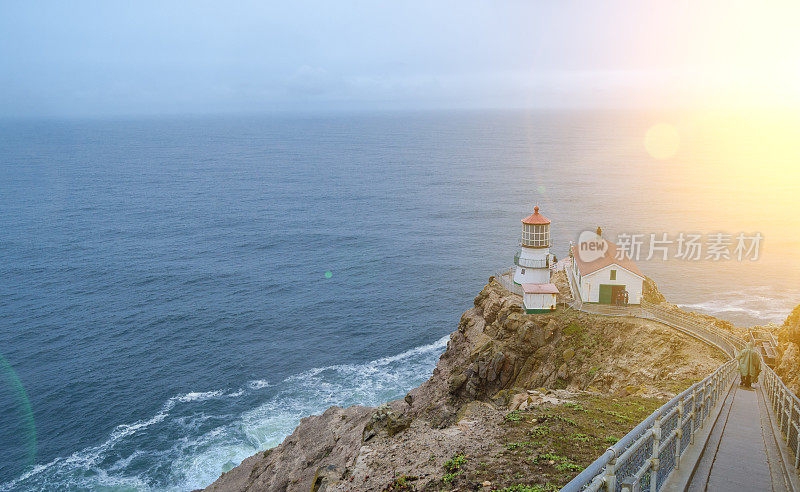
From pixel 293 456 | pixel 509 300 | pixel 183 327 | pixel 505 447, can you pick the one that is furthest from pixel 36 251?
pixel 505 447

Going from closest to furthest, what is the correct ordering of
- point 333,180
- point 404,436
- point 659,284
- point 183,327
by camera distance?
point 404,436
point 183,327
point 659,284
point 333,180

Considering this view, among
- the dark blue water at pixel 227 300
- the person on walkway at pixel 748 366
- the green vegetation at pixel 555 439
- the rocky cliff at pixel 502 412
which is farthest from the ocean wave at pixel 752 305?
the green vegetation at pixel 555 439

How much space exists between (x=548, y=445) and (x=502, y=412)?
7230mm

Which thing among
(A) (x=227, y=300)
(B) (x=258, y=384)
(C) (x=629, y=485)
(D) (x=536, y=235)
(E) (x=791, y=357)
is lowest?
(B) (x=258, y=384)

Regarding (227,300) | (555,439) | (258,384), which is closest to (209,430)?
(258,384)

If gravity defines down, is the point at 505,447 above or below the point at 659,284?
above

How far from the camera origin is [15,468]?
3884 centimetres

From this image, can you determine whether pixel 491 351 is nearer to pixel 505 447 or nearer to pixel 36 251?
pixel 505 447

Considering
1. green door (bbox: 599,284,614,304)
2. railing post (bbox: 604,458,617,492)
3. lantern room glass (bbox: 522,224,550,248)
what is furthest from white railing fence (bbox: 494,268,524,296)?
railing post (bbox: 604,458,617,492)

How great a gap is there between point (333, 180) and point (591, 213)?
252 ft

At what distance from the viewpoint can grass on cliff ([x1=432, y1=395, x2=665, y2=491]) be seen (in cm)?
1490

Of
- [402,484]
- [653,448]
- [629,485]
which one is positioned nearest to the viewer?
[629,485]

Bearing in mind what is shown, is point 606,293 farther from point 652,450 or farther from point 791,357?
point 652,450

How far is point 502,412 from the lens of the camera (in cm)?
2416
